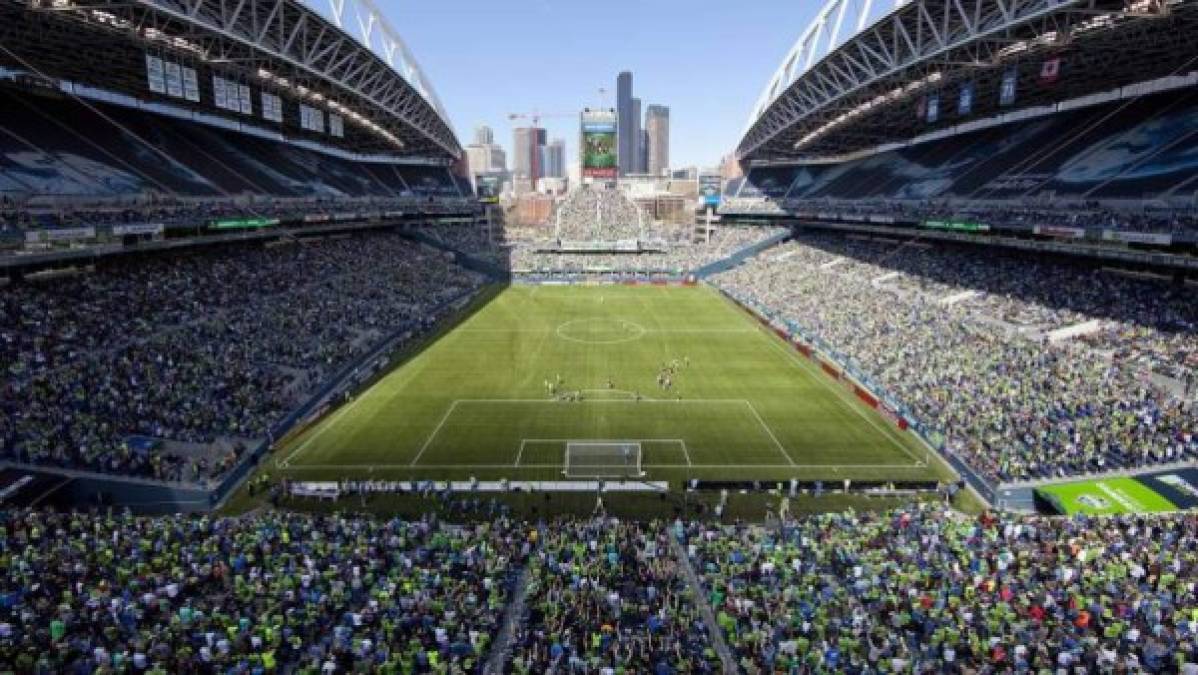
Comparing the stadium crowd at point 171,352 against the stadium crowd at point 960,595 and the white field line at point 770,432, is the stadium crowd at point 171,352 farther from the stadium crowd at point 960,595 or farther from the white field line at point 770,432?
the white field line at point 770,432

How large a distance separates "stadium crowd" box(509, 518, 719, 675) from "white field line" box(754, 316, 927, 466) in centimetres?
1532

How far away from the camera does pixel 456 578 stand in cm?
1648

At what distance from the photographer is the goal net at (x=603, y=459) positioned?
26.8m

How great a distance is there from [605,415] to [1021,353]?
21534 millimetres

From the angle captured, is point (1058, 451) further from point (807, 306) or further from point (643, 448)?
point (807, 306)

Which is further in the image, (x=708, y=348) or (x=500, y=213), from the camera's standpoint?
(x=500, y=213)

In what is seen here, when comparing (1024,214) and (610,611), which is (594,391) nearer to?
(610,611)

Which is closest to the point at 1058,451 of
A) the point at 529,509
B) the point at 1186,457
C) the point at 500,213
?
the point at 1186,457

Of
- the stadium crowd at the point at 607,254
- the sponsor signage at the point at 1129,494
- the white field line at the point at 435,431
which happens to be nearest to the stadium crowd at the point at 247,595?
the white field line at the point at 435,431

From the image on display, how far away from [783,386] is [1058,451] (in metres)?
15.2

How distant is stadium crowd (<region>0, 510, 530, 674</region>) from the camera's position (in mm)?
13109

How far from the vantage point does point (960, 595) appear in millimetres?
15281

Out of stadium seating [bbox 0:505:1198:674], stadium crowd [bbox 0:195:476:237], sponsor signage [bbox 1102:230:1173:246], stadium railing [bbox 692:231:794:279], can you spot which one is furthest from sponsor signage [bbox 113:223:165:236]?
stadium railing [bbox 692:231:794:279]

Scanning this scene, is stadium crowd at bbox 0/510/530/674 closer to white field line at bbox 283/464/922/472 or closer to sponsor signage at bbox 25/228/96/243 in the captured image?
white field line at bbox 283/464/922/472
